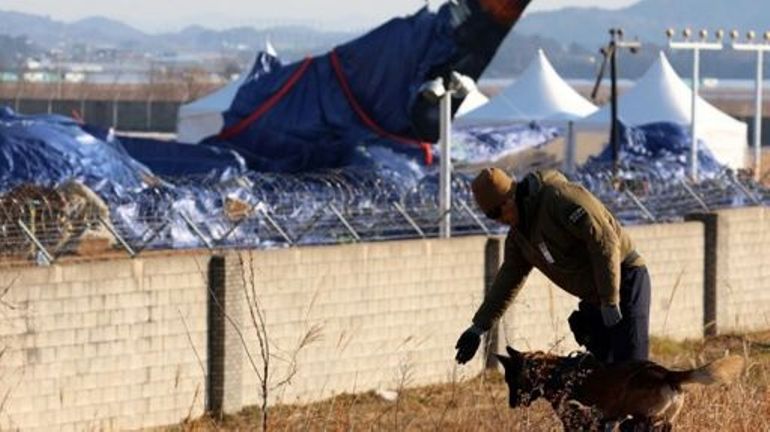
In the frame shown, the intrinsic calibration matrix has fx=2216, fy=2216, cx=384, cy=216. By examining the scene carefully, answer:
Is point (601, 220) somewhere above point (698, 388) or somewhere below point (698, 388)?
above

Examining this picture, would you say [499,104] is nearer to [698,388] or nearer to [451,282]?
[451,282]

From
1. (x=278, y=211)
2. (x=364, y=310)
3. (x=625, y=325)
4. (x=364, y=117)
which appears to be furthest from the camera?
(x=364, y=117)

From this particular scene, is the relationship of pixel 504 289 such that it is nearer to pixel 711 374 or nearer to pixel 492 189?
pixel 492 189

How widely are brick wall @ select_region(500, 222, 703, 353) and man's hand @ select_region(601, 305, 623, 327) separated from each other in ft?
28.4

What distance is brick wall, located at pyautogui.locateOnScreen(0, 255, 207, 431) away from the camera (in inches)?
587

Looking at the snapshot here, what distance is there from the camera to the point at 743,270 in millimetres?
22422

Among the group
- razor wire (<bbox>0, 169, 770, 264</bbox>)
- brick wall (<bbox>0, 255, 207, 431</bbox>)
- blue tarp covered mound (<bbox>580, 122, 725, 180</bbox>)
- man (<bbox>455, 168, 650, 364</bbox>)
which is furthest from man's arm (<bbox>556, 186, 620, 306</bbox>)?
blue tarp covered mound (<bbox>580, 122, 725, 180</bbox>)

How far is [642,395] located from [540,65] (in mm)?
40241

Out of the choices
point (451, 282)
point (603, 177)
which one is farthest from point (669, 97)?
point (451, 282)

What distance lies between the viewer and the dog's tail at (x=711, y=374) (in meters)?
9.68

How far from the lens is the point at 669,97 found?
4612 cm

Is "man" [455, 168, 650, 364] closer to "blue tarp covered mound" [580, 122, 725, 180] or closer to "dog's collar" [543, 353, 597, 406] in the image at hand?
"dog's collar" [543, 353, 597, 406]

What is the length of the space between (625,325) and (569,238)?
0.61 m

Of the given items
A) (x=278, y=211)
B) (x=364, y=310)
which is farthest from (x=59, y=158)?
(x=364, y=310)
